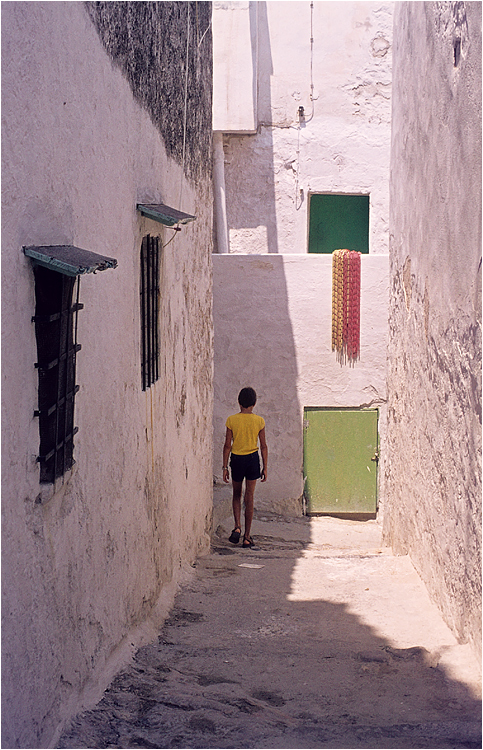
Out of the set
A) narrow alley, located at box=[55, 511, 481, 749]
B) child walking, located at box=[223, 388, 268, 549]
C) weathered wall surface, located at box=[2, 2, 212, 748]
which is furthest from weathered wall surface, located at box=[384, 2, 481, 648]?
weathered wall surface, located at box=[2, 2, 212, 748]

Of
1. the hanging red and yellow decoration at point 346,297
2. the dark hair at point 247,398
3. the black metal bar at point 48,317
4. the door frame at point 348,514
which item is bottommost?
the door frame at point 348,514

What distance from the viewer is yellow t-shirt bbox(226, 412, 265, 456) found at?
288 inches

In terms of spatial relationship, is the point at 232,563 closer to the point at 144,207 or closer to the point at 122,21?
the point at 144,207

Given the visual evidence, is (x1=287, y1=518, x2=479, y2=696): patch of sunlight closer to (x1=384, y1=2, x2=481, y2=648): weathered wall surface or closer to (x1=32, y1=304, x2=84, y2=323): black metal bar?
(x1=384, y1=2, x2=481, y2=648): weathered wall surface

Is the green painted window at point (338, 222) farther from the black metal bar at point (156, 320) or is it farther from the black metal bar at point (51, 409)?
the black metal bar at point (51, 409)

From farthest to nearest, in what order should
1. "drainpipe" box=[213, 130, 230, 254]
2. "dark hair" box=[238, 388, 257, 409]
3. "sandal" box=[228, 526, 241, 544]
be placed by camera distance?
"drainpipe" box=[213, 130, 230, 254], "sandal" box=[228, 526, 241, 544], "dark hair" box=[238, 388, 257, 409]

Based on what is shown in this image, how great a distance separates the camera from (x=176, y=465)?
6.10 meters

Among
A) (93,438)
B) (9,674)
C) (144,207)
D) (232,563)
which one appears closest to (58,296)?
(93,438)

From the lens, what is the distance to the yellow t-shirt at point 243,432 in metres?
7.30

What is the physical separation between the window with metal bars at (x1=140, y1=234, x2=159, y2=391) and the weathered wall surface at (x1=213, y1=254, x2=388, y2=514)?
525cm

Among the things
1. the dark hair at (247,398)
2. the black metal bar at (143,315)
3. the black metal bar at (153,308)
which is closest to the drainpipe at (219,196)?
the dark hair at (247,398)

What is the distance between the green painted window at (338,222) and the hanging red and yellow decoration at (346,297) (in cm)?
269

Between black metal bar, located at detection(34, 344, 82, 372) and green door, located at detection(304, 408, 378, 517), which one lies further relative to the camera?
green door, located at detection(304, 408, 378, 517)

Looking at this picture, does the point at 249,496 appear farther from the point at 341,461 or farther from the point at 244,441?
the point at 341,461
